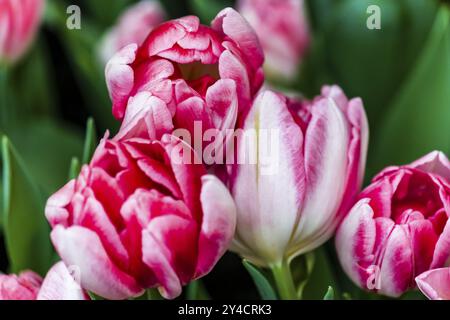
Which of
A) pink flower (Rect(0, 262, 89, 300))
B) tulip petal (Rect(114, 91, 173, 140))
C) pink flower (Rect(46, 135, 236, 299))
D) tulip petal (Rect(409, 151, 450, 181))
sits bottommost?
pink flower (Rect(0, 262, 89, 300))

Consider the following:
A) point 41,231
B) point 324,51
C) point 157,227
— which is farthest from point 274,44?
point 157,227

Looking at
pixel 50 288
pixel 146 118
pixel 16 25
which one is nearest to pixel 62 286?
pixel 50 288

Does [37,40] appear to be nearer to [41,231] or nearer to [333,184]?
[41,231]

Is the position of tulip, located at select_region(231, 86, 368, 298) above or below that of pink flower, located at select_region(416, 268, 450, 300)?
above

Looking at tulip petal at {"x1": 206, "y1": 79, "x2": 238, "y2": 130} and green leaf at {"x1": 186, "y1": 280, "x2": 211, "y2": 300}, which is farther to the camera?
green leaf at {"x1": 186, "y1": 280, "x2": 211, "y2": 300}

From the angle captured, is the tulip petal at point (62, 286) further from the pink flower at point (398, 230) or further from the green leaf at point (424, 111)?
the green leaf at point (424, 111)

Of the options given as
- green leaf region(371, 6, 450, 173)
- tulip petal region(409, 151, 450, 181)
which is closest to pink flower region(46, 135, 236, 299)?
tulip petal region(409, 151, 450, 181)

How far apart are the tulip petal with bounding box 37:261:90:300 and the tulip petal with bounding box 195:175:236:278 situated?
0.25 feet

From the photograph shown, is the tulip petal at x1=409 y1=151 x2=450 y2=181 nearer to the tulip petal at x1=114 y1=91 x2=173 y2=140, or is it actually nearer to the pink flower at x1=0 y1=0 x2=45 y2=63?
the tulip petal at x1=114 y1=91 x2=173 y2=140

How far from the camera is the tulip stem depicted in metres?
0.45

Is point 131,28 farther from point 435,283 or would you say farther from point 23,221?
point 435,283

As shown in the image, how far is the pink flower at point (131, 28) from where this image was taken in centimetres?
73

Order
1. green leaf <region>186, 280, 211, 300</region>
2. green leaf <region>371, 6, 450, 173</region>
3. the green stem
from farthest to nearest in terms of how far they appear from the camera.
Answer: the green stem < green leaf <region>371, 6, 450, 173</region> < green leaf <region>186, 280, 211, 300</region>

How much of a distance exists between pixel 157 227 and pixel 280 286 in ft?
0.39
